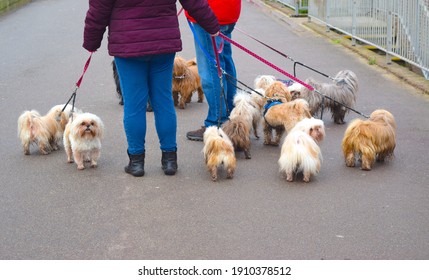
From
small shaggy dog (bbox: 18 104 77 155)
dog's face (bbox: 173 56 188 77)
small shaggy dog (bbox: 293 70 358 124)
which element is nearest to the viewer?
small shaggy dog (bbox: 18 104 77 155)

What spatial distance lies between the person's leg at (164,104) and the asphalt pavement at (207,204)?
18 cm

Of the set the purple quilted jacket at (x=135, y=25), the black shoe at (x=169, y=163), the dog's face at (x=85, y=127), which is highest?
the purple quilted jacket at (x=135, y=25)

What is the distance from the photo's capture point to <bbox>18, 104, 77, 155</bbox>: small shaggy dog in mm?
7757

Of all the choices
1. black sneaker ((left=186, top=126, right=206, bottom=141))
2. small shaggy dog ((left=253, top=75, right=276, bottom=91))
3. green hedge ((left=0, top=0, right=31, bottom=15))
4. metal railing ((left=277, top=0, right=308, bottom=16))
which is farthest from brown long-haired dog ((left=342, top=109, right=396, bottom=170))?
green hedge ((left=0, top=0, right=31, bottom=15))

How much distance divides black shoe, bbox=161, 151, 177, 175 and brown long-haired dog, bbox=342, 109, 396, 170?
5.62ft

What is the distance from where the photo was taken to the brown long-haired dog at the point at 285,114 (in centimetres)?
757

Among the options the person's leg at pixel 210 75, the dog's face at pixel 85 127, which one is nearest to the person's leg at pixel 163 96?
the dog's face at pixel 85 127

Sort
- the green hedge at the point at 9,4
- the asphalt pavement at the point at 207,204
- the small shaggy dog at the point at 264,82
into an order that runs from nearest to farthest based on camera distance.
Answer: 1. the asphalt pavement at the point at 207,204
2. the small shaggy dog at the point at 264,82
3. the green hedge at the point at 9,4

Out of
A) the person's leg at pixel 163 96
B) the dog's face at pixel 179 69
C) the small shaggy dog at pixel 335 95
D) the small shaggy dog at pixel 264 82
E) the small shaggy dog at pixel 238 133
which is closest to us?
the person's leg at pixel 163 96

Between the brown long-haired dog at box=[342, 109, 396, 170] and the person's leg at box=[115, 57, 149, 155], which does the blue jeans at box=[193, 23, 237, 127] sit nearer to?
the person's leg at box=[115, 57, 149, 155]

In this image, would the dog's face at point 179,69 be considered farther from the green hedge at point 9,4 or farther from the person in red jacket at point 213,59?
the green hedge at point 9,4

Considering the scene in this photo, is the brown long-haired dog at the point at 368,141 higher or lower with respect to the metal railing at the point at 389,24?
higher

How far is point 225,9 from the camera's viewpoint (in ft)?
26.6
